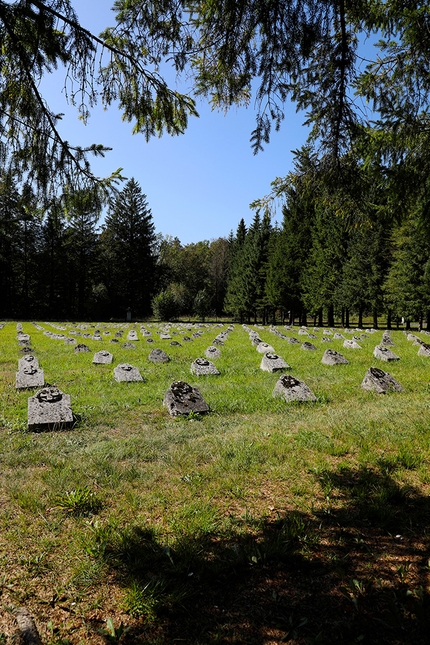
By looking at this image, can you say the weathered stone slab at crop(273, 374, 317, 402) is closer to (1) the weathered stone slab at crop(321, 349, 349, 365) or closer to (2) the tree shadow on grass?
(2) the tree shadow on grass

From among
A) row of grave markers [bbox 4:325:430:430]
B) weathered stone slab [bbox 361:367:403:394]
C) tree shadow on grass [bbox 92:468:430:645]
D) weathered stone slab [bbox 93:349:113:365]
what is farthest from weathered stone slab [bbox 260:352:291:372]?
tree shadow on grass [bbox 92:468:430:645]

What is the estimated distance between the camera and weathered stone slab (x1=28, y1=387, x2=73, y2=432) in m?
5.26

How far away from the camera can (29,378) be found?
752 centimetres

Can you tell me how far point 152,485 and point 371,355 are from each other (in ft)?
32.7

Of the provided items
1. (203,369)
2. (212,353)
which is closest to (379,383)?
(203,369)

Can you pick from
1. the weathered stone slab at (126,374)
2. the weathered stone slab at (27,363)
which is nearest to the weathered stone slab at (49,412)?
the weathered stone slab at (126,374)

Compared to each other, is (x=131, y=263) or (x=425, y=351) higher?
(x=131, y=263)

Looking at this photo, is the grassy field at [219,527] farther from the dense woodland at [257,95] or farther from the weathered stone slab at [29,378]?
the dense woodland at [257,95]

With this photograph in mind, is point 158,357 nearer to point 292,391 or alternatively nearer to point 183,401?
point 183,401

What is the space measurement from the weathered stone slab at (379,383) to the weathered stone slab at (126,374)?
5196 millimetres

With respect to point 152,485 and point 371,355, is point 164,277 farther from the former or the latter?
point 152,485

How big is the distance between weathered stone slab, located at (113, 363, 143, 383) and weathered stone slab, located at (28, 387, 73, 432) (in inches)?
98.9

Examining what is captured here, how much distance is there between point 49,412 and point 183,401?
2.17m

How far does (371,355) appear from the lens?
11641 millimetres
